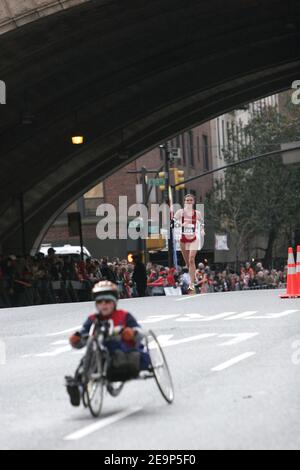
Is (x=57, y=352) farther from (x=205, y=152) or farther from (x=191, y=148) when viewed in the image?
(x=205, y=152)

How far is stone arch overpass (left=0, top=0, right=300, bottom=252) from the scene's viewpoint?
32844 mm

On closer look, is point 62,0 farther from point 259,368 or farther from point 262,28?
point 259,368

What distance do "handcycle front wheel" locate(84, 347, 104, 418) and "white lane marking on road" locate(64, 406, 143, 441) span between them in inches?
7.1

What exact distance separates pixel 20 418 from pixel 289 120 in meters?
66.5

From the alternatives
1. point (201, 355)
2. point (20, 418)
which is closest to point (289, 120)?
point (201, 355)

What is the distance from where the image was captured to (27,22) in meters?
30.1

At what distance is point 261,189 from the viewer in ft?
247

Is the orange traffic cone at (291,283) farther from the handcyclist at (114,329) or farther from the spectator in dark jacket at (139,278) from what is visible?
the handcyclist at (114,329)

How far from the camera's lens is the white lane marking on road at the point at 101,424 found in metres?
10.6

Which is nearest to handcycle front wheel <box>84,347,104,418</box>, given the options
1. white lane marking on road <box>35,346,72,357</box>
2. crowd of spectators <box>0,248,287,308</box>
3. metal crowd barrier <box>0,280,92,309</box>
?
white lane marking on road <box>35,346,72,357</box>

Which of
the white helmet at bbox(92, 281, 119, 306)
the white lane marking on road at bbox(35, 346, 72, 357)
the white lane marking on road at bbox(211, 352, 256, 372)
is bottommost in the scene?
the white lane marking on road at bbox(211, 352, 256, 372)

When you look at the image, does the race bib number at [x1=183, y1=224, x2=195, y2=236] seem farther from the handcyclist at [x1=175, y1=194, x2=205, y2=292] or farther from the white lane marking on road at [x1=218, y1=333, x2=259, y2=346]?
the white lane marking on road at [x1=218, y1=333, x2=259, y2=346]

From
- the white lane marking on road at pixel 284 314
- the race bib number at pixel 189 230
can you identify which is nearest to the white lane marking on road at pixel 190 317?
the white lane marking on road at pixel 284 314

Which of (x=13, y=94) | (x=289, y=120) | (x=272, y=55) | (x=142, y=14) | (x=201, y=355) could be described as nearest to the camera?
(x=201, y=355)
